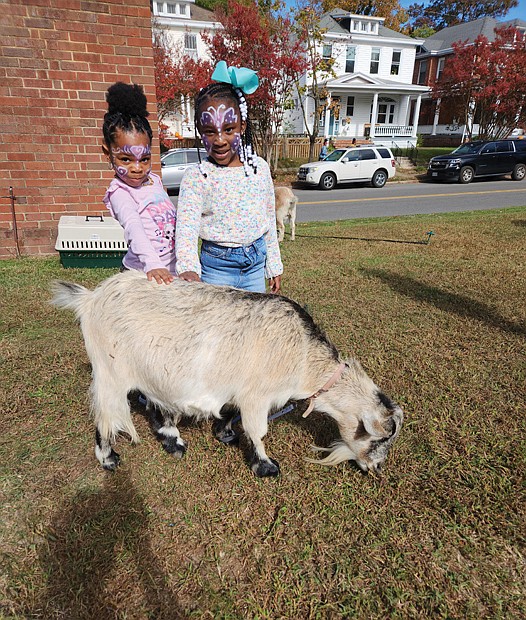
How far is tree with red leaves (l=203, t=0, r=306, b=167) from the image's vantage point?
20.6 meters

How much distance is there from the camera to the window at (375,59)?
116ft

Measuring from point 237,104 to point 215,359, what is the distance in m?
1.62

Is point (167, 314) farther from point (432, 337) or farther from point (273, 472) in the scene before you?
point (432, 337)

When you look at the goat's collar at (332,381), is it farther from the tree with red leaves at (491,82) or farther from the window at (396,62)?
the window at (396,62)

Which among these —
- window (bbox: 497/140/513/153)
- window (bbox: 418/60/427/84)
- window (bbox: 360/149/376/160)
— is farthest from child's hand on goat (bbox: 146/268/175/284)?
window (bbox: 418/60/427/84)

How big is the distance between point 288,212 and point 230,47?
17.4 m

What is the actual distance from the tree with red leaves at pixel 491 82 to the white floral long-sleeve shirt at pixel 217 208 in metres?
30.3

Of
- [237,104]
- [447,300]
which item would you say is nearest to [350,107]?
[447,300]

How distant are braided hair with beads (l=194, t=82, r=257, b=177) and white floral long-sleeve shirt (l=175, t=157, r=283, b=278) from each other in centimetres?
5

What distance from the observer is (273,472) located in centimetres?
285

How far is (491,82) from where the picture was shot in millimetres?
26969

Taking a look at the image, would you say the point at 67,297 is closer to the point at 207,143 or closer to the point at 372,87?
the point at 207,143

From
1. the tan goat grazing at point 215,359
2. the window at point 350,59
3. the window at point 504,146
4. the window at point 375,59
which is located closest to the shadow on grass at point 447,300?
the tan goat grazing at point 215,359

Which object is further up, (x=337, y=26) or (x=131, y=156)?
(x=337, y=26)
